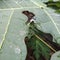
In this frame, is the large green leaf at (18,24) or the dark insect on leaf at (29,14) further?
the dark insect on leaf at (29,14)

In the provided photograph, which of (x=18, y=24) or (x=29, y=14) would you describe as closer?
(x=18, y=24)

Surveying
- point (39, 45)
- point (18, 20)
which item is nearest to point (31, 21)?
point (18, 20)

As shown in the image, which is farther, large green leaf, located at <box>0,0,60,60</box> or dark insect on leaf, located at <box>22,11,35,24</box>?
dark insect on leaf, located at <box>22,11,35,24</box>

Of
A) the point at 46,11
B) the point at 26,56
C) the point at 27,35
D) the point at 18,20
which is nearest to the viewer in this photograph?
the point at 26,56

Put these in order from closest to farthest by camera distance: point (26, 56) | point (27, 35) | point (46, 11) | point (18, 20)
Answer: point (26, 56) → point (27, 35) → point (18, 20) → point (46, 11)

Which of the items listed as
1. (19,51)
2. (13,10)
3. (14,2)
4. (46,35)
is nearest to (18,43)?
(19,51)

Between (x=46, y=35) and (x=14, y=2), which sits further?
(x=14, y=2)

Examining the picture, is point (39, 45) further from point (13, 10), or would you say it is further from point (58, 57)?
point (13, 10)
